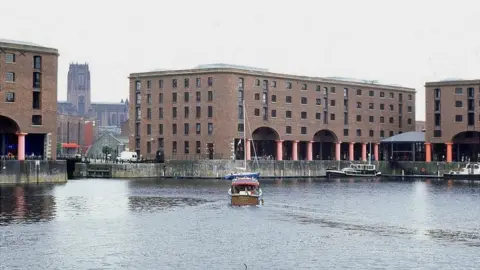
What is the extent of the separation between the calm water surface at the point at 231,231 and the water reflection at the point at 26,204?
0.10 metres

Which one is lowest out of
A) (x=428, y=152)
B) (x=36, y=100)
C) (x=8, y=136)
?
(x=428, y=152)

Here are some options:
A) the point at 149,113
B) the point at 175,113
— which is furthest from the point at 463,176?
the point at 149,113

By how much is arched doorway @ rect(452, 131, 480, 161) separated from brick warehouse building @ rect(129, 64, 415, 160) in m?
19.6

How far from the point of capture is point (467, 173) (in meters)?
156

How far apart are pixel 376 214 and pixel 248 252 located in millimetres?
28369

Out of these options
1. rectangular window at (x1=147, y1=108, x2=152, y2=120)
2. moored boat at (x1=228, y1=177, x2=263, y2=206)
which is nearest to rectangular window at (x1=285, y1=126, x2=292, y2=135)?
rectangular window at (x1=147, y1=108, x2=152, y2=120)

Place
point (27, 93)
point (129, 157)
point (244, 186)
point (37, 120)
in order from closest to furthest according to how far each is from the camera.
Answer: point (244, 186) → point (27, 93) → point (37, 120) → point (129, 157)

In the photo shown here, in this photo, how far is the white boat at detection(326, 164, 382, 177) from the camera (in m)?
165

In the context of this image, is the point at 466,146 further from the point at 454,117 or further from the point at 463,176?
the point at 463,176

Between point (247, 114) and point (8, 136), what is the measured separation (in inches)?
1842

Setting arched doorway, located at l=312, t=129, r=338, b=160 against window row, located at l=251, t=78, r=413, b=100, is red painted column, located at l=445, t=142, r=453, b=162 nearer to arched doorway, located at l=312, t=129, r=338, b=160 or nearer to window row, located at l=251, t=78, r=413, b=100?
arched doorway, located at l=312, t=129, r=338, b=160

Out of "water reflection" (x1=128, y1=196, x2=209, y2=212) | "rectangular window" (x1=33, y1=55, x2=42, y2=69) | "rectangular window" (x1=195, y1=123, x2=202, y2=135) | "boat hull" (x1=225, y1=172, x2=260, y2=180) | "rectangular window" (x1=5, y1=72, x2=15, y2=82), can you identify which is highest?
"rectangular window" (x1=33, y1=55, x2=42, y2=69)

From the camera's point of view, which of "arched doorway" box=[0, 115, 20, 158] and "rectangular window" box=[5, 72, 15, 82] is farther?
"arched doorway" box=[0, 115, 20, 158]

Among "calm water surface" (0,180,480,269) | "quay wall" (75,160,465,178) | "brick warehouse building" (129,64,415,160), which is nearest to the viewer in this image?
"calm water surface" (0,180,480,269)
